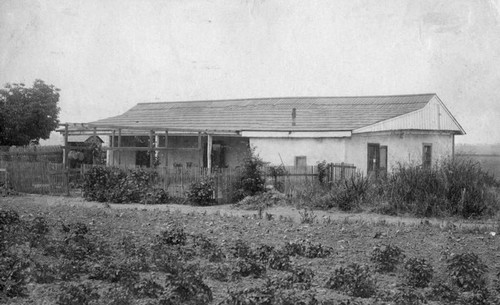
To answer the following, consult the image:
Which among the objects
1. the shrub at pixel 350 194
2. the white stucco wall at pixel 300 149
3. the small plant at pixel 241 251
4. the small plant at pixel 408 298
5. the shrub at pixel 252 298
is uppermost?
the white stucco wall at pixel 300 149

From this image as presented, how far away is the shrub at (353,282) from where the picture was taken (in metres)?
8.03

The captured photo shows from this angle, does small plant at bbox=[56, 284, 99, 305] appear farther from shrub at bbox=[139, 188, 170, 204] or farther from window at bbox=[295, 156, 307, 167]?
window at bbox=[295, 156, 307, 167]

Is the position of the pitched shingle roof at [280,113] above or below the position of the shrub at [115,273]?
above

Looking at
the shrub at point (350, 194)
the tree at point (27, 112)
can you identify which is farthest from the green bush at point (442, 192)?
the tree at point (27, 112)

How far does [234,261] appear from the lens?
32.0 ft

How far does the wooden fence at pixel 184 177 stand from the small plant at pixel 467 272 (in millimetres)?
10526

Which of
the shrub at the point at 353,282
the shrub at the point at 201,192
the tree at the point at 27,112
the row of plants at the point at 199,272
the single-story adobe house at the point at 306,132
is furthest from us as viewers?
the tree at the point at 27,112

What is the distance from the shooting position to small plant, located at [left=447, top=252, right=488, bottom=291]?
339 inches

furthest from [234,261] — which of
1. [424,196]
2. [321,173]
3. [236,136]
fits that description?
[236,136]

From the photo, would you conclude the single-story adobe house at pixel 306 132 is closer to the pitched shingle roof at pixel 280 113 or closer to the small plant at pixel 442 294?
the pitched shingle roof at pixel 280 113

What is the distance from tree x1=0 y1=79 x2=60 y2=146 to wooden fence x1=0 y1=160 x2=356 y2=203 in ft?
40.4

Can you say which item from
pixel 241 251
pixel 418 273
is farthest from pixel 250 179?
pixel 418 273

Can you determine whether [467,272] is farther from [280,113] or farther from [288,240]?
[280,113]

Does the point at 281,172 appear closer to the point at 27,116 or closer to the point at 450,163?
the point at 450,163
